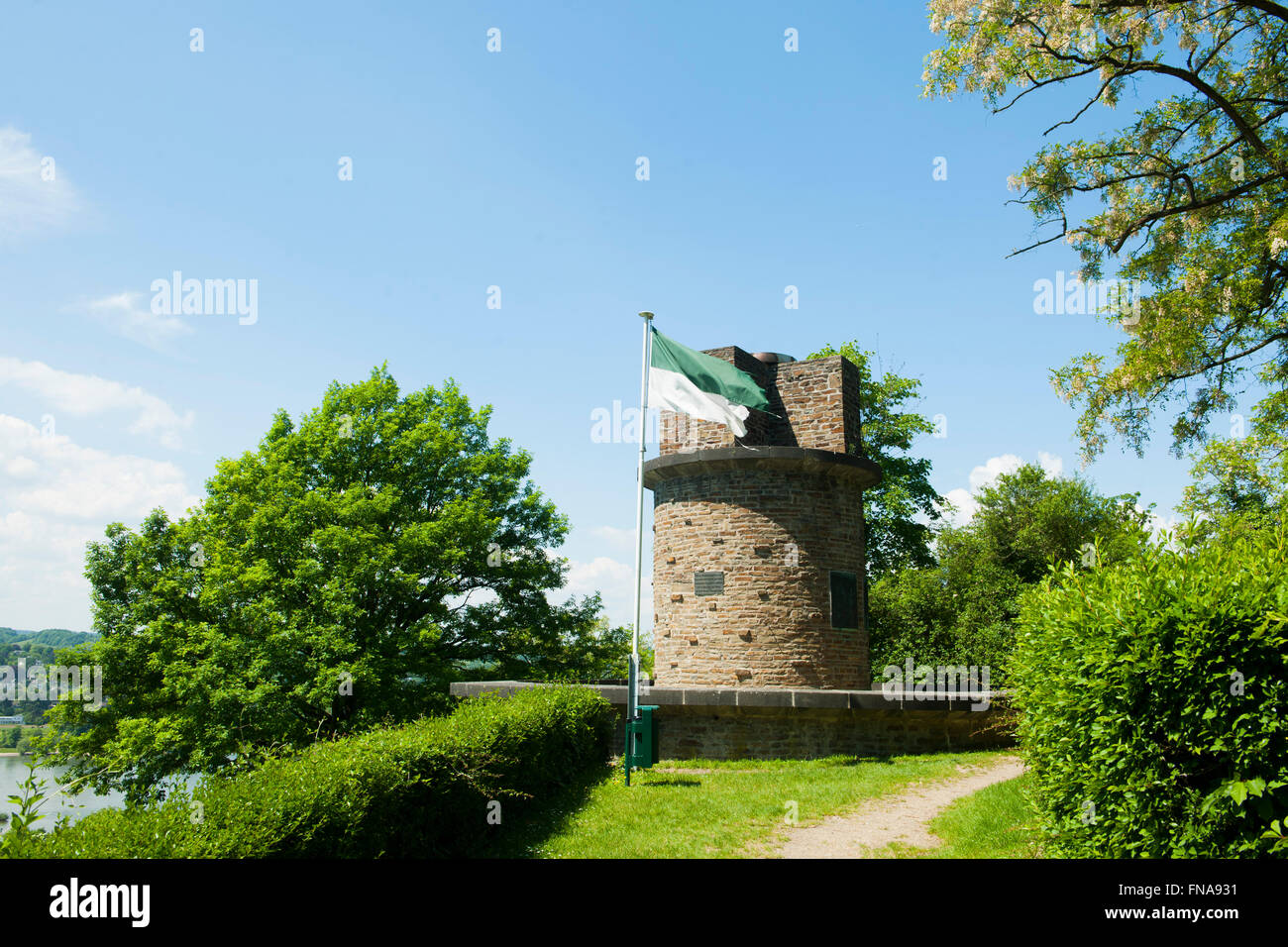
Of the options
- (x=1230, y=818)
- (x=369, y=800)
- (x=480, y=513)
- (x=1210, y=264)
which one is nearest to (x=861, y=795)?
(x=1230, y=818)

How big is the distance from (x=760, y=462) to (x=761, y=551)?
1752 mm

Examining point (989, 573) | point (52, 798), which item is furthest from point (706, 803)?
point (989, 573)

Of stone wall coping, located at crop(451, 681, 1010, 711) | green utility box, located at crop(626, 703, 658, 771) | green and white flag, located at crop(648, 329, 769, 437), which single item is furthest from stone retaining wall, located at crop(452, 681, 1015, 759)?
green and white flag, located at crop(648, 329, 769, 437)

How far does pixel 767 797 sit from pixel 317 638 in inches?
625

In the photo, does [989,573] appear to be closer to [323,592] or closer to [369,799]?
[323,592]

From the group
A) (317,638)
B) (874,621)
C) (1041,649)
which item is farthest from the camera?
(874,621)

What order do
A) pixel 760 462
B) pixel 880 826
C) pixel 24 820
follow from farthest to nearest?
pixel 760 462 → pixel 880 826 → pixel 24 820

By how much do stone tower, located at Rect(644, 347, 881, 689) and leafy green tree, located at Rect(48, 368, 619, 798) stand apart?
10246 millimetres

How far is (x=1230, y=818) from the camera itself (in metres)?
5.09

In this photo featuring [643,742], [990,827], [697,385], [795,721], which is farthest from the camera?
[795,721]

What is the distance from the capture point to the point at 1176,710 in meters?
5.33

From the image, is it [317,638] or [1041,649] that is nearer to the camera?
[1041,649]

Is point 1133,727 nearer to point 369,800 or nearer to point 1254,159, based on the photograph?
point 369,800
